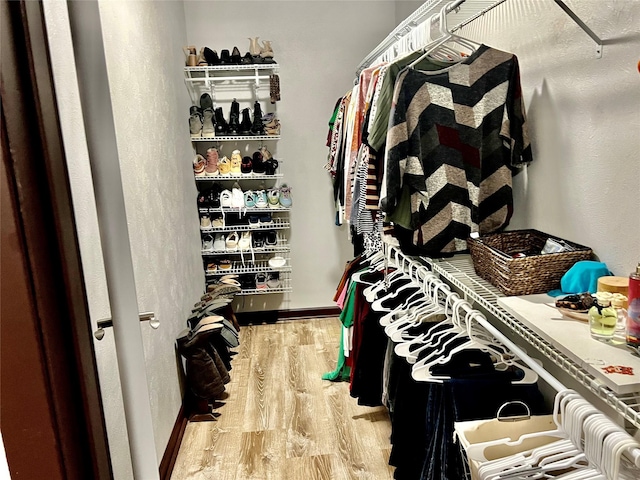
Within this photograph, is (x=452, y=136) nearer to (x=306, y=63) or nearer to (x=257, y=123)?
(x=257, y=123)

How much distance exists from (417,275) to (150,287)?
1.12 metres

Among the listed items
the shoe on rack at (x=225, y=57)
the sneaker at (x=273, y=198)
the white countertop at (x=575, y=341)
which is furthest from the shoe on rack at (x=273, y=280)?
the white countertop at (x=575, y=341)

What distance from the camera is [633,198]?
1.10m

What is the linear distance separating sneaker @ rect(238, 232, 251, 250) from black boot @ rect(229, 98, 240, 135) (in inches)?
30.2

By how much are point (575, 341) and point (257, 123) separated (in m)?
2.83

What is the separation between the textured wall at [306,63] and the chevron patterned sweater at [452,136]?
2.17m

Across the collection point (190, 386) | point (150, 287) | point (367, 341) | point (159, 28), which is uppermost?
point (159, 28)

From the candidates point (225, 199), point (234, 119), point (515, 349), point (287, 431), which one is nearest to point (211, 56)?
point (234, 119)

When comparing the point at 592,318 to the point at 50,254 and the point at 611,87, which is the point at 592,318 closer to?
the point at 611,87

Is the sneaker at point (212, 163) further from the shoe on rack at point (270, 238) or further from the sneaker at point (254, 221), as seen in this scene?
the shoe on rack at point (270, 238)

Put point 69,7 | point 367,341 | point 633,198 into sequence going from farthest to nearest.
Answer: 1. point 367,341
2. point 633,198
3. point 69,7

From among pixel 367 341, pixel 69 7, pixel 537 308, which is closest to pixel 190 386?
pixel 367 341

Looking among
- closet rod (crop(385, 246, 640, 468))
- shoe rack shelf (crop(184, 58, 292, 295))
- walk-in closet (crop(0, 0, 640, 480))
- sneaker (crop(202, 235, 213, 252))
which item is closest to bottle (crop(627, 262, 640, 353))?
walk-in closet (crop(0, 0, 640, 480))

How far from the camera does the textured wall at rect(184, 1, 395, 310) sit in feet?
11.3
